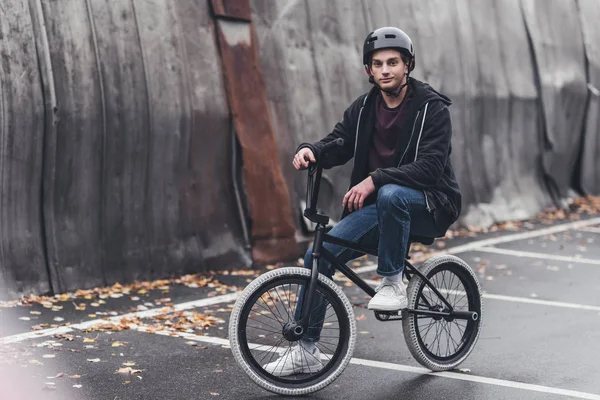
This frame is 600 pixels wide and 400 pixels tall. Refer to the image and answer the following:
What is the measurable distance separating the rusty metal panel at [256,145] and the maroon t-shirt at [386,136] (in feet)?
13.3

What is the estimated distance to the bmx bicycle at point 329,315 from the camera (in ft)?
18.7

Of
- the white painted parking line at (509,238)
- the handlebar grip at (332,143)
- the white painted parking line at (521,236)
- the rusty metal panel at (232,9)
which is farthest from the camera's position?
the white painted parking line at (521,236)

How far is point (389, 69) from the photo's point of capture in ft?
19.7

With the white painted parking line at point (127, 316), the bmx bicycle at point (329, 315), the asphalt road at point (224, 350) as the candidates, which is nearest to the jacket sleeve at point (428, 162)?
the bmx bicycle at point (329, 315)

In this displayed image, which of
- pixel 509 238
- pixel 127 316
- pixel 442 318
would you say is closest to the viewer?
pixel 442 318

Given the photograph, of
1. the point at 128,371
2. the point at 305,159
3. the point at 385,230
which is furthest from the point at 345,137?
the point at 128,371

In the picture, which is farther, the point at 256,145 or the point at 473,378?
the point at 256,145

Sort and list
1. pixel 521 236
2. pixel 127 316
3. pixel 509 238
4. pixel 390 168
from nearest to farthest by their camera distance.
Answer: pixel 390 168 → pixel 127 316 → pixel 509 238 → pixel 521 236

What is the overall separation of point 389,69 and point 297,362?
177 cm

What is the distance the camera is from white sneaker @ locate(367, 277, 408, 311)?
233 inches

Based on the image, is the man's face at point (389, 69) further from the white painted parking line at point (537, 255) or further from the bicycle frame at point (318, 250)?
the white painted parking line at point (537, 255)

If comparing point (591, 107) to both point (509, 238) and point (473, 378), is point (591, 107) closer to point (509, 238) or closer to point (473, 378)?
point (509, 238)

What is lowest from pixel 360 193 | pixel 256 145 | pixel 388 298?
pixel 388 298

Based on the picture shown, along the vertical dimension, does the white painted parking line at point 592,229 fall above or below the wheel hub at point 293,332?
below
